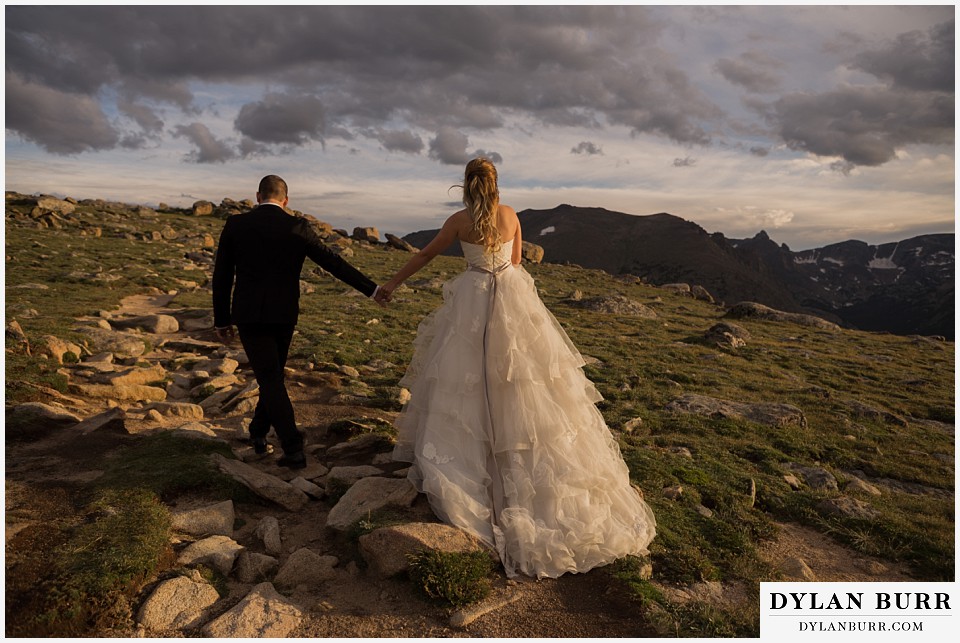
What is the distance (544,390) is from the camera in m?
7.09

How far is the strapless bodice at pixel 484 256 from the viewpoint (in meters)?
7.43

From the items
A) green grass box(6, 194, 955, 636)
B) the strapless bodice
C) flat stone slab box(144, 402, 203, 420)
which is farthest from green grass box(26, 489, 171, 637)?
the strapless bodice

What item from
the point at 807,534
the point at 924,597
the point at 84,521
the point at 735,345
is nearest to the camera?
the point at 84,521

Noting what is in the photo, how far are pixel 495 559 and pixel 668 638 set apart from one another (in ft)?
6.24

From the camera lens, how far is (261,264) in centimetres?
768

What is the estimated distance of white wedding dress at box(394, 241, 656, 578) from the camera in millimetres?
6281

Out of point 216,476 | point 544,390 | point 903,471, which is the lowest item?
point 903,471

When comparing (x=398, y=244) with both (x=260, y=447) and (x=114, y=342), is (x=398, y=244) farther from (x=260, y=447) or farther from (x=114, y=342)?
(x=260, y=447)

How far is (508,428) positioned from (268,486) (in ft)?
11.1

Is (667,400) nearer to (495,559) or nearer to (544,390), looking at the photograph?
(544,390)

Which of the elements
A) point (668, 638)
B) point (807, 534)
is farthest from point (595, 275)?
point (668, 638)

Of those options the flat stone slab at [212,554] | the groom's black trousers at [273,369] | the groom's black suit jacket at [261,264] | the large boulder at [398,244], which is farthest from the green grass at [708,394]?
the large boulder at [398,244]

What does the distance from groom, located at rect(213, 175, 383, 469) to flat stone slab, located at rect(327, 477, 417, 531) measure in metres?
1.70

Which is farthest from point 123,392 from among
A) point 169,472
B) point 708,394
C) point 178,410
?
point 708,394
